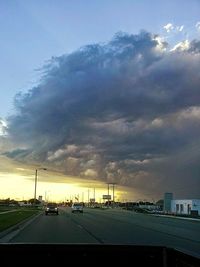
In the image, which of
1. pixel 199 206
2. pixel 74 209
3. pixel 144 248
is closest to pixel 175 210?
pixel 199 206

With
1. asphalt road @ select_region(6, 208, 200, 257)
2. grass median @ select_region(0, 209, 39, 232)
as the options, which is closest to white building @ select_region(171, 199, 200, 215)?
grass median @ select_region(0, 209, 39, 232)

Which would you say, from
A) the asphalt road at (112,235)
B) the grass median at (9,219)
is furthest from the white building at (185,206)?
the asphalt road at (112,235)

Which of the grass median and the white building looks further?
the white building

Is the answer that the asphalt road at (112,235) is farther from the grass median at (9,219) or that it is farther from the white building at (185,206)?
the white building at (185,206)

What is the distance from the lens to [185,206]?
162m

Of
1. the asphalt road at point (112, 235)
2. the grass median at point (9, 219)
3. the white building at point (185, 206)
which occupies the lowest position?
the asphalt road at point (112, 235)

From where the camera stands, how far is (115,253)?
5953 millimetres

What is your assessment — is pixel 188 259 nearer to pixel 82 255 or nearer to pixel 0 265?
pixel 82 255

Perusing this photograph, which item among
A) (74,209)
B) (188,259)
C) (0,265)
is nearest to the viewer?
(188,259)

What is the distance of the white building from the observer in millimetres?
153500

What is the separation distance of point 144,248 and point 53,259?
3.40 ft

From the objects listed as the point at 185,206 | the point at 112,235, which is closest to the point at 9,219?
the point at 112,235

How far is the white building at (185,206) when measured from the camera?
153500mm

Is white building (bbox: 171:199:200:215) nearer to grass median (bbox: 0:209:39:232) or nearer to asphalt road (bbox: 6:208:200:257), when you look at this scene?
Result: grass median (bbox: 0:209:39:232)
